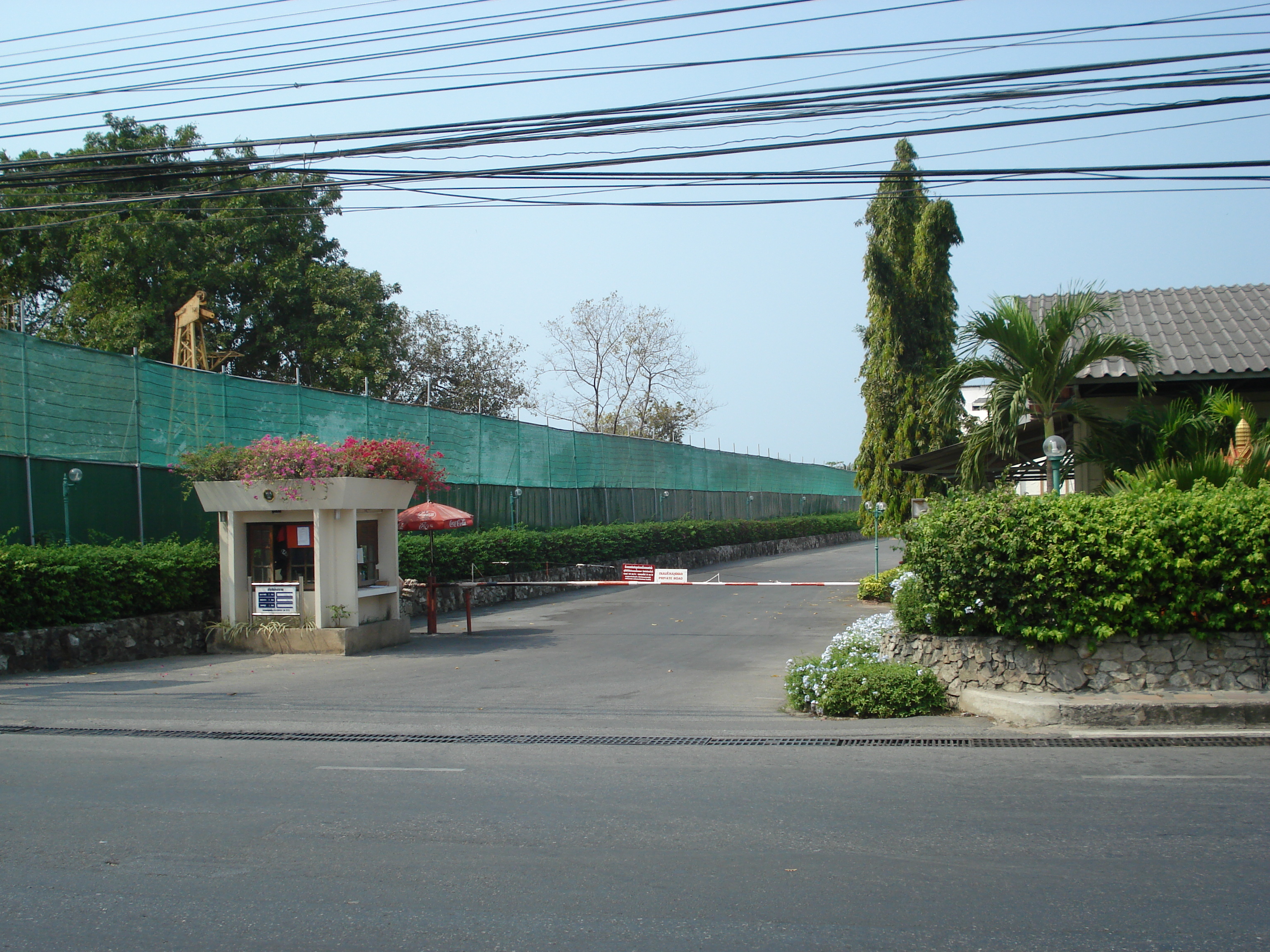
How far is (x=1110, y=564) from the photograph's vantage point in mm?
9695

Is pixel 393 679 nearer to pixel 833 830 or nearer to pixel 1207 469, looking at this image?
pixel 833 830

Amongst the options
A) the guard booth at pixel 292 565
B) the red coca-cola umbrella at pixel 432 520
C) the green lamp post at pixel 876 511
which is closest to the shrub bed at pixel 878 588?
the green lamp post at pixel 876 511

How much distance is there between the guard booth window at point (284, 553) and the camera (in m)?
16.4

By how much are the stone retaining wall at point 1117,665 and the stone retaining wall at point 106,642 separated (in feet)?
37.9

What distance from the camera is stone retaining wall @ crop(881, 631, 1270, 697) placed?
9.63m

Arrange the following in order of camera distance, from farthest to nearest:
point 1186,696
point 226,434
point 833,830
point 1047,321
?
1. point 226,434
2. point 1047,321
3. point 1186,696
4. point 833,830

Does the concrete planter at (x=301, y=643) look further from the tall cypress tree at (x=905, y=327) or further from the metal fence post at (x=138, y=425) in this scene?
the tall cypress tree at (x=905, y=327)

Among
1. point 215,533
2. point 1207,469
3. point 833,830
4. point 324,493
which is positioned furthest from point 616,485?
point 833,830

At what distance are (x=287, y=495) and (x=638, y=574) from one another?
14905mm

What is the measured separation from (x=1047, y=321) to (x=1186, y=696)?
5011 millimetres

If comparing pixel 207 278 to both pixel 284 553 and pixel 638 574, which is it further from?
pixel 284 553

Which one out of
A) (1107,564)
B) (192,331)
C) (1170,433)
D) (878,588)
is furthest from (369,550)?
(1170,433)

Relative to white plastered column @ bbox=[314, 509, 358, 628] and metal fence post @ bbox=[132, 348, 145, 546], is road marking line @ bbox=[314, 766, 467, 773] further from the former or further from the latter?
metal fence post @ bbox=[132, 348, 145, 546]

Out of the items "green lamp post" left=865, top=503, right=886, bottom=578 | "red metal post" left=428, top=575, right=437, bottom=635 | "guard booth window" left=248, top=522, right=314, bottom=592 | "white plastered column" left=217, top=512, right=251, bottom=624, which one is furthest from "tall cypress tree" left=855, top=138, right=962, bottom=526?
"white plastered column" left=217, top=512, right=251, bottom=624
